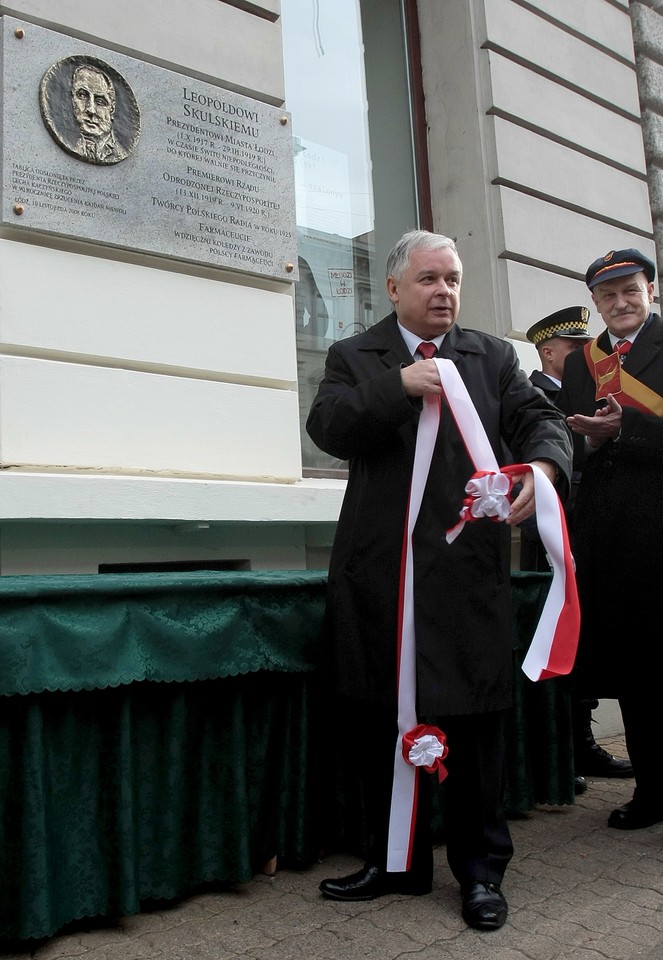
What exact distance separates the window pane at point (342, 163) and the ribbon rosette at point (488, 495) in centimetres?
267

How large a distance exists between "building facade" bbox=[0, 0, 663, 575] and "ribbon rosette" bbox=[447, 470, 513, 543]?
5.48 ft

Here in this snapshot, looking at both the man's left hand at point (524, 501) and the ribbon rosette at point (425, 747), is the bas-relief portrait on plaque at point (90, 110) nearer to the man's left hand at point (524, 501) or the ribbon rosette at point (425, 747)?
the man's left hand at point (524, 501)

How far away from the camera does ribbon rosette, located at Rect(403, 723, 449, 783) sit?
248cm

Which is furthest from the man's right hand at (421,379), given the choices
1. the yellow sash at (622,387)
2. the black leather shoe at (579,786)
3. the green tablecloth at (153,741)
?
the black leather shoe at (579,786)

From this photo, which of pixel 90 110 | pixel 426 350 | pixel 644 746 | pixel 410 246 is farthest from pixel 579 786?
pixel 90 110

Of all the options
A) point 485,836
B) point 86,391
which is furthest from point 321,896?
point 86,391

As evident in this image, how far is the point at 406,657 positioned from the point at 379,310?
Answer: 3546 millimetres

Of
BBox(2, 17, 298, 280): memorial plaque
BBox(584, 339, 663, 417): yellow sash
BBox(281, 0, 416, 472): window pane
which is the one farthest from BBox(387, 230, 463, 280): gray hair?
BBox(281, 0, 416, 472): window pane

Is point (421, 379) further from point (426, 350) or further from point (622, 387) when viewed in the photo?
point (622, 387)

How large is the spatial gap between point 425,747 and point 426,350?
111 cm

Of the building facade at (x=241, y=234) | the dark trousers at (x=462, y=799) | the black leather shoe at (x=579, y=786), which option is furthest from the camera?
the black leather shoe at (x=579, y=786)

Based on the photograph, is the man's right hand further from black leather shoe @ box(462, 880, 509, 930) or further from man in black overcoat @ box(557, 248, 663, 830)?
black leather shoe @ box(462, 880, 509, 930)

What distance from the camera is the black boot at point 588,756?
4.25 metres

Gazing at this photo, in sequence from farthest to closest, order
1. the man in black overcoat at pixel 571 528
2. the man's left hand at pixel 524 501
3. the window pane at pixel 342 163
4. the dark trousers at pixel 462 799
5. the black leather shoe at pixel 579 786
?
the window pane at pixel 342 163, the man in black overcoat at pixel 571 528, the black leather shoe at pixel 579 786, the dark trousers at pixel 462 799, the man's left hand at pixel 524 501
